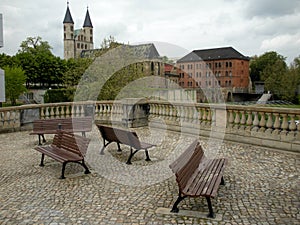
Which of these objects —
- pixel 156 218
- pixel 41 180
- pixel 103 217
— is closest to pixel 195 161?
pixel 156 218

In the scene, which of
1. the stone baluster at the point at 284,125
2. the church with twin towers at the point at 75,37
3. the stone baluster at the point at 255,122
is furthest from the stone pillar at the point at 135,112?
the church with twin towers at the point at 75,37

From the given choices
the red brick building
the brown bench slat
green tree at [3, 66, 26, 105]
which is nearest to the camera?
the brown bench slat

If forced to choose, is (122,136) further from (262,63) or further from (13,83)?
(262,63)

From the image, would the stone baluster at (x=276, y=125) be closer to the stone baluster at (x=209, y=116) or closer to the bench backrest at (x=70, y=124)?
the stone baluster at (x=209, y=116)

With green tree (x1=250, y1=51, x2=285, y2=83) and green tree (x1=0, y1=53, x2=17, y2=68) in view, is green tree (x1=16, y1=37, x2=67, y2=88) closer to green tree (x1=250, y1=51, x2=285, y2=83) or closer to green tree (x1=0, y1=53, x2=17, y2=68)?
green tree (x1=0, y1=53, x2=17, y2=68)

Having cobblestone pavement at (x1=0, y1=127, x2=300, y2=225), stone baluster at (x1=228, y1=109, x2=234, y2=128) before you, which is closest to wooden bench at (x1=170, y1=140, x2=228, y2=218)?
cobblestone pavement at (x1=0, y1=127, x2=300, y2=225)

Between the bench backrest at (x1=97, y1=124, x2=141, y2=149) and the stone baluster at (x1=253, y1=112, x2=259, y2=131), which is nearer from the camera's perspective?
the bench backrest at (x1=97, y1=124, x2=141, y2=149)

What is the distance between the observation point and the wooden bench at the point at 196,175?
4.62m

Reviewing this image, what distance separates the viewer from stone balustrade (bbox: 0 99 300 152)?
8.66m

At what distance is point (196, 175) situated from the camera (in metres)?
5.40

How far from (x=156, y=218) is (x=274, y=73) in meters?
60.2

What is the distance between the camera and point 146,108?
1354 centimetres

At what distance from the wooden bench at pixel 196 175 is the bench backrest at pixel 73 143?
2.33 metres

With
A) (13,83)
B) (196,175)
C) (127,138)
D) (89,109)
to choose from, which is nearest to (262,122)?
(127,138)
